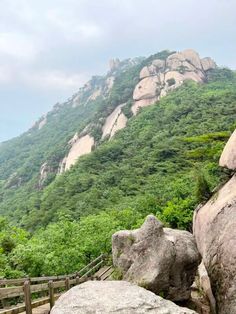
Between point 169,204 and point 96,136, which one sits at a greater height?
point 96,136

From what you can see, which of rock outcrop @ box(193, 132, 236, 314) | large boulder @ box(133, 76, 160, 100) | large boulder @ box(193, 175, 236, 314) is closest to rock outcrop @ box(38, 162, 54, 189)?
large boulder @ box(133, 76, 160, 100)

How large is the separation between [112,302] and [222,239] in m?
5.42

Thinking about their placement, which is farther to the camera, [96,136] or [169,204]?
[96,136]

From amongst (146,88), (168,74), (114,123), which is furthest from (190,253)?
(168,74)

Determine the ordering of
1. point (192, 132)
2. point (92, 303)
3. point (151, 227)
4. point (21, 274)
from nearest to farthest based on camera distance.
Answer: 1. point (92, 303)
2. point (151, 227)
3. point (21, 274)
4. point (192, 132)

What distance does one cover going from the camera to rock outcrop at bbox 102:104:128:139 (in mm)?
85438

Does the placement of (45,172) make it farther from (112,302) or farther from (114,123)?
(112,302)

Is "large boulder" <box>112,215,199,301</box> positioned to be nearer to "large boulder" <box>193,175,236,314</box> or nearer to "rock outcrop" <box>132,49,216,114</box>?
"large boulder" <box>193,175,236,314</box>

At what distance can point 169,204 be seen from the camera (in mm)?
36688

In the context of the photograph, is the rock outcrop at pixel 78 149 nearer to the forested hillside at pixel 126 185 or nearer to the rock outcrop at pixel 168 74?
the forested hillside at pixel 126 185

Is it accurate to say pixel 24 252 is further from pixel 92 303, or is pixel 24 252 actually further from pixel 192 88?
pixel 192 88

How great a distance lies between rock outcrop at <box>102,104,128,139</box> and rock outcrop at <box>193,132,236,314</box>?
68.1m

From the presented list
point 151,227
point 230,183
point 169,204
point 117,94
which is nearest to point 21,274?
point 151,227

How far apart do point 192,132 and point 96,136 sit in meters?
34.4
